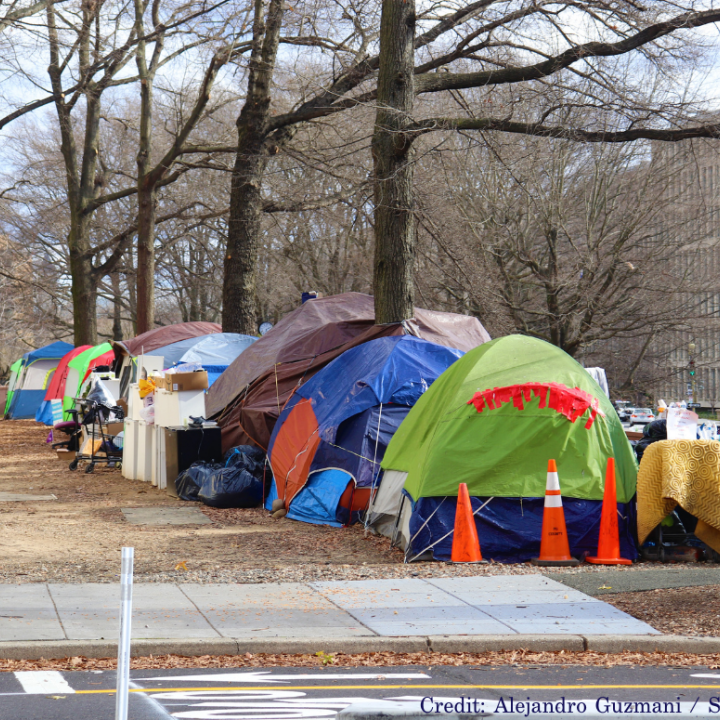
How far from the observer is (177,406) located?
15461 millimetres

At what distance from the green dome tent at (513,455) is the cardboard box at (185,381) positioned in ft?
20.2

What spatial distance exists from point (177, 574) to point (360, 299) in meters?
9.79

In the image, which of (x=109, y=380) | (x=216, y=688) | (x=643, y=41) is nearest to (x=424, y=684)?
(x=216, y=688)

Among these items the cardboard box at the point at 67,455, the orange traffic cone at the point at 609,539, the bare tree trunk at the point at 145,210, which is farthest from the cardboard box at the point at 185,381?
the bare tree trunk at the point at 145,210

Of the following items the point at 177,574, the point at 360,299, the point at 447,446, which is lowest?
the point at 177,574

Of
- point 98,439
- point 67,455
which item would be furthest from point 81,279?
point 98,439

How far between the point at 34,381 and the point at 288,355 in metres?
23.0

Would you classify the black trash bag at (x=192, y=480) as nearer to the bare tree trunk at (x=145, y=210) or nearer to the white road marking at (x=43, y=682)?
the white road marking at (x=43, y=682)

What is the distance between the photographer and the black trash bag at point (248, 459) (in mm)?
13836

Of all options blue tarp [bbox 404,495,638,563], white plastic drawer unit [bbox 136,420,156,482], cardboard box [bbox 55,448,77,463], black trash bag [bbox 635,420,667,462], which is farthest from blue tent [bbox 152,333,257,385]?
black trash bag [bbox 635,420,667,462]

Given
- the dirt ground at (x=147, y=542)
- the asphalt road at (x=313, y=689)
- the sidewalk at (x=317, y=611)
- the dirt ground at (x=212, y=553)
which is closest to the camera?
the asphalt road at (x=313, y=689)

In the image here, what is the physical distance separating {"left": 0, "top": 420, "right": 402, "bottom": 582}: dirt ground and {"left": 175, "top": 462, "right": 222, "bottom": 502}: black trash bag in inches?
7.4

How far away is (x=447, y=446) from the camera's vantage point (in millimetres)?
9664

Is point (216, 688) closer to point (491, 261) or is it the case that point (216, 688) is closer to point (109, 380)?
point (109, 380)
